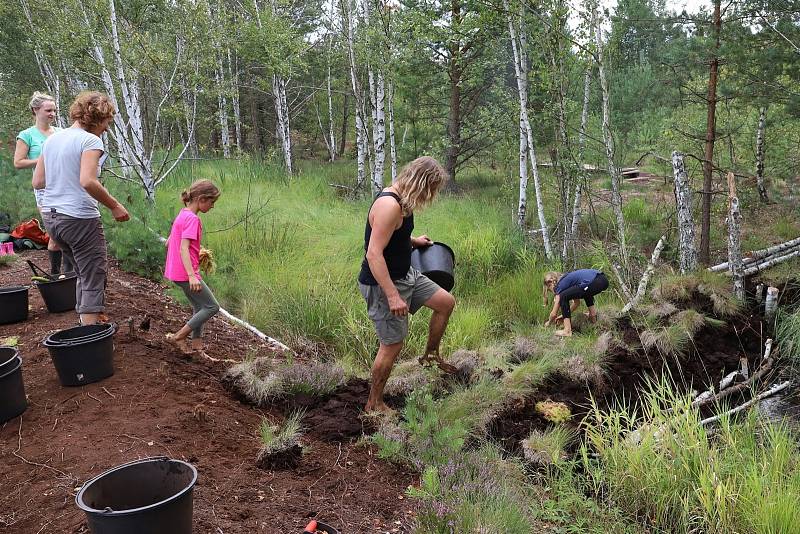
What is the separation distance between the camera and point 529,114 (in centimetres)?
787

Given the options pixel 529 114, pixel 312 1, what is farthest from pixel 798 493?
pixel 312 1

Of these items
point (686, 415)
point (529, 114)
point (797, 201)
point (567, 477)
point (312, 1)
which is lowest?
point (567, 477)

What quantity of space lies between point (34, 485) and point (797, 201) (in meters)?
11.6

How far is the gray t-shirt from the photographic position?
366 centimetres

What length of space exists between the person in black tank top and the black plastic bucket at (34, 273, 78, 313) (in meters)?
2.68

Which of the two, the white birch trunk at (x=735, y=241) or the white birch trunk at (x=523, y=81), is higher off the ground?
the white birch trunk at (x=523, y=81)

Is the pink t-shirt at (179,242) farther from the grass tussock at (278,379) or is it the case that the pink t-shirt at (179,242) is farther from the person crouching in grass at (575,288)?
the person crouching in grass at (575,288)

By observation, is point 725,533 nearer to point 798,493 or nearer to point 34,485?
point 798,493

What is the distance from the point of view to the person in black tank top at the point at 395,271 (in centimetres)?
343

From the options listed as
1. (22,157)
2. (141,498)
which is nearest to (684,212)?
(141,498)

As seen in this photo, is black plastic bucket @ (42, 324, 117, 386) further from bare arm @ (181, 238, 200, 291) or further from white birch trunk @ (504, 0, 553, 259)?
white birch trunk @ (504, 0, 553, 259)

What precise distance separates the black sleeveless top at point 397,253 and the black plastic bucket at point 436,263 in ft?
2.35

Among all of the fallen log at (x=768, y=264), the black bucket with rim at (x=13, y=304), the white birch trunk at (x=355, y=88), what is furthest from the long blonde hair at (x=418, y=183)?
the white birch trunk at (x=355, y=88)

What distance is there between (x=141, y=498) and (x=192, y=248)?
2.09m
